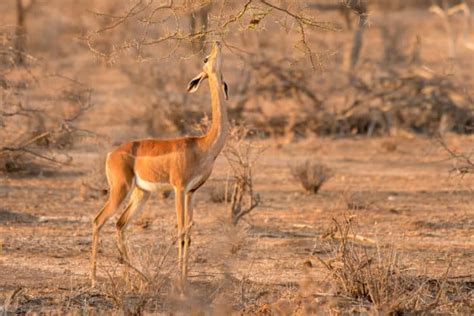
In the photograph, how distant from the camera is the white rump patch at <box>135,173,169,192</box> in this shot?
32.0 ft

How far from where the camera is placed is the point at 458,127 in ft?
68.6

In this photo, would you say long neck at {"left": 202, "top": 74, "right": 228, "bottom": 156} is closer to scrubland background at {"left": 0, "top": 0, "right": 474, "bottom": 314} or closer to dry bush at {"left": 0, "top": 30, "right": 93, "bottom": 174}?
scrubland background at {"left": 0, "top": 0, "right": 474, "bottom": 314}

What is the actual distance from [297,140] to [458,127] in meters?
3.10

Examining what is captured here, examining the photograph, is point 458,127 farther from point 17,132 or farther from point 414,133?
point 17,132

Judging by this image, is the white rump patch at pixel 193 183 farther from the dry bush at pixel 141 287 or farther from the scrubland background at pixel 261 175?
the dry bush at pixel 141 287

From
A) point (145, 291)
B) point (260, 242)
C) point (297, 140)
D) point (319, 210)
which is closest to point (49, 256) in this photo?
point (260, 242)

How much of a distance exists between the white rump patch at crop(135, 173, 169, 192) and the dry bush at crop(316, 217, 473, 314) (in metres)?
1.73

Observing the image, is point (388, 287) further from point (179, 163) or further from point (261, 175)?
point (261, 175)

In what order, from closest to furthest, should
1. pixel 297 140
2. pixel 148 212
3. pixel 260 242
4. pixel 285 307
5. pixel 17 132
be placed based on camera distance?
pixel 285 307
pixel 260 242
pixel 148 212
pixel 17 132
pixel 297 140

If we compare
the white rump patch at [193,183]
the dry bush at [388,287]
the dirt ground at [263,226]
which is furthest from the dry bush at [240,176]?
the dry bush at [388,287]

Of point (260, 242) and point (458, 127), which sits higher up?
point (458, 127)

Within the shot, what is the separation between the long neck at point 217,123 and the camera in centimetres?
959

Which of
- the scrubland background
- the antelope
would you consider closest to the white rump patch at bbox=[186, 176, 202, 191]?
the antelope

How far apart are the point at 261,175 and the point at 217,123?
7401 millimetres
